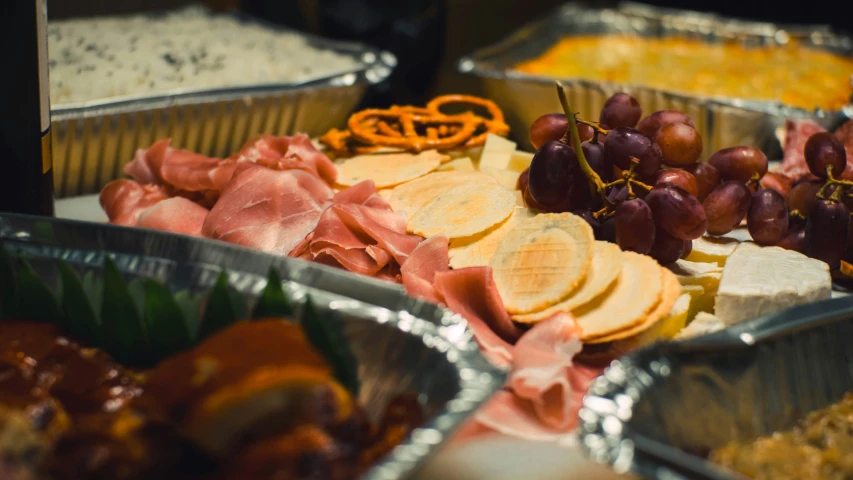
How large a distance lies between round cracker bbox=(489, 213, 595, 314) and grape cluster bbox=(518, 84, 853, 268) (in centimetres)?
7

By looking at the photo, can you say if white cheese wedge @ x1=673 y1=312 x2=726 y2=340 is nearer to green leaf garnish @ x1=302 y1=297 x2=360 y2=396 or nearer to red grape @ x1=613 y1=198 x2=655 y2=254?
red grape @ x1=613 y1=198 x2=655 y2=254

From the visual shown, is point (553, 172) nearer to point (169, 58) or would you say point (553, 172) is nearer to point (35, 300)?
point (35, 300)

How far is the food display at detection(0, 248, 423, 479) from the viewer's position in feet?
2.06

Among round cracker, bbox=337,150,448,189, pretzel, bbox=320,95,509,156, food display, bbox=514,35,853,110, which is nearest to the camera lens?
round cracker, bbox=337,150,448,189

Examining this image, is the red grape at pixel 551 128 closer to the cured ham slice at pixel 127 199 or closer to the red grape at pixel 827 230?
the red grape at pixel 827 230

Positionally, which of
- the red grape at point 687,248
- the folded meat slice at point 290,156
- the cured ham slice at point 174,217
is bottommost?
the cured ham slice at point 174,217

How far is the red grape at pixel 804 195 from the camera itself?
129cm

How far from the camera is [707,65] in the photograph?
8.15 feet

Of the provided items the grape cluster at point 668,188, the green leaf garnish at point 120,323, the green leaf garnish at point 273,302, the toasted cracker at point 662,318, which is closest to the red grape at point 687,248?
the grape cluster at point 668,188

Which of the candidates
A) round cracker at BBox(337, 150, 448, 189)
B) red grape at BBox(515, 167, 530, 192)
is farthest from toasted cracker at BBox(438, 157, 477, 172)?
red grape at BBox(515, 167, 530, 192)

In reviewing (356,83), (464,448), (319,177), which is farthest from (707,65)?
(464,448)

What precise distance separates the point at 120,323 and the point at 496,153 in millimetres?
846

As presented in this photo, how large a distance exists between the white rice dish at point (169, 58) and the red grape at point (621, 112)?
2.93ft

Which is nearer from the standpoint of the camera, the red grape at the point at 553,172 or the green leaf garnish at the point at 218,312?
the green leaf garnish at the point at 218,312
